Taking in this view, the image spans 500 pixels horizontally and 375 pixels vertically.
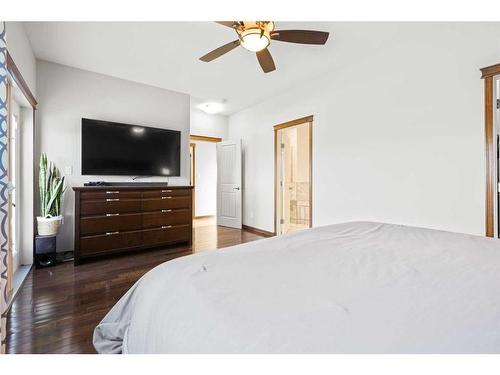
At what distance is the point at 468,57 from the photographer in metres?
2.27

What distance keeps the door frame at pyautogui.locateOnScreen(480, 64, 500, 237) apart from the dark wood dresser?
332cm

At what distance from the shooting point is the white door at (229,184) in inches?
204

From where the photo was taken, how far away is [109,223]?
121 inches

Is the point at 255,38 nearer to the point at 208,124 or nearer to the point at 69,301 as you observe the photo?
the point at 69,301

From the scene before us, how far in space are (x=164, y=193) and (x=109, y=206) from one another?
0.70 meters

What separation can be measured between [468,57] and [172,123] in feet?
12.1

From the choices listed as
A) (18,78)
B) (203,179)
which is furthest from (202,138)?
(18,78)

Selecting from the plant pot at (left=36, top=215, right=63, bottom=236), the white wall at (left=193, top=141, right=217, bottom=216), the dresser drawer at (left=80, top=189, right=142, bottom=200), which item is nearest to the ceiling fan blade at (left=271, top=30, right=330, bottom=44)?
the dresser drawer at (left=80, top=189, right=142, bottom=200)

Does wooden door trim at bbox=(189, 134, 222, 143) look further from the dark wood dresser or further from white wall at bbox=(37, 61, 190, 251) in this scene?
the dark wood dresser

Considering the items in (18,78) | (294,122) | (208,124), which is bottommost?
(18,78)

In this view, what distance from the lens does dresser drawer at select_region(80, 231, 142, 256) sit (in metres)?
2.92

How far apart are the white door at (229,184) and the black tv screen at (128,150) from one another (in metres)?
1.45

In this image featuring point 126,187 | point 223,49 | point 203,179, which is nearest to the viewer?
point 223,49
